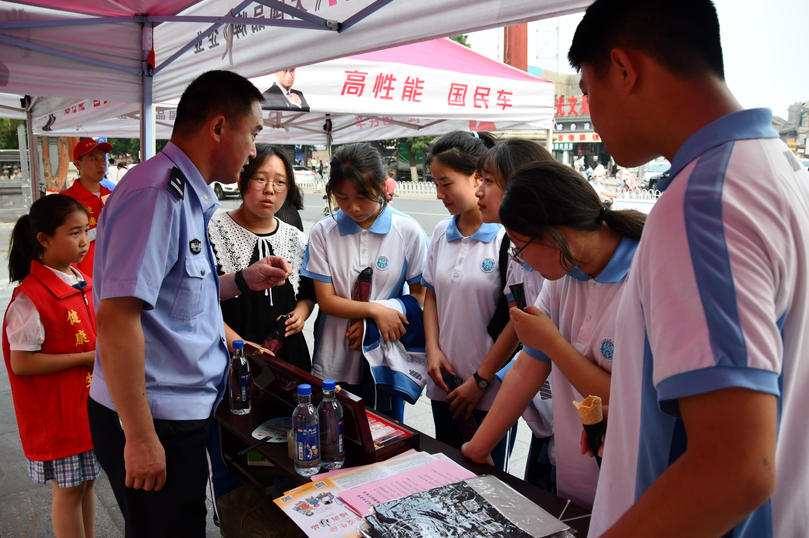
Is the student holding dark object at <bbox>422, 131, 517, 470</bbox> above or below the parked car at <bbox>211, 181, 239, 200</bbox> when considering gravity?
below

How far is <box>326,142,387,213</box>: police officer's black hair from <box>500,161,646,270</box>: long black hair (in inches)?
41.9

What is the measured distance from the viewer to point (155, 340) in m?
1.45

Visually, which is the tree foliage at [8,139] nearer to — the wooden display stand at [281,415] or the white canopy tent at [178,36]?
the white canopy tent at [178,36]

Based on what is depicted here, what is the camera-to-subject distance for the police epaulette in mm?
1432

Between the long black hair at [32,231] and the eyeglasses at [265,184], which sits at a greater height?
the eyeglasses at [265,184]

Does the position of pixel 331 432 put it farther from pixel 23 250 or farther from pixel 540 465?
pixel 23 250

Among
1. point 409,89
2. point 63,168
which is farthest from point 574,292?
point 63,168

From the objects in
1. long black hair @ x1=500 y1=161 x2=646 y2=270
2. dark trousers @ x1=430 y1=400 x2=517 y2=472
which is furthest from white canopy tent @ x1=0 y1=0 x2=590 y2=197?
dark trousers @ x1=430 y1=400 x2=517 y2=472

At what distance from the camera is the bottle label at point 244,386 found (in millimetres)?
1984

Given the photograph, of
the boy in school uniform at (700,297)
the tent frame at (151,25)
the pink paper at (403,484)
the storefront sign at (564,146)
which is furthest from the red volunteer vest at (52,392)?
the storefront sign at (564,146)

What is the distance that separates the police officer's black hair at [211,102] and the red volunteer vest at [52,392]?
1.12 metres

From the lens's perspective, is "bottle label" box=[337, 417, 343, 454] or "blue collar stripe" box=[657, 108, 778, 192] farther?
"bottle label" box=[337, 417, 343, 454]

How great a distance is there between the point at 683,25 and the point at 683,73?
6cm

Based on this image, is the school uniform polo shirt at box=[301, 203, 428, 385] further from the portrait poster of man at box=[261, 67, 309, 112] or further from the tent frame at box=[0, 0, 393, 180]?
the portrait poster of man at box=[261, 67, 309, 112]
